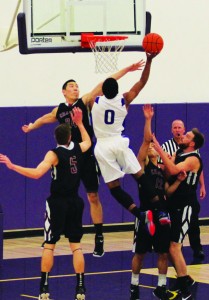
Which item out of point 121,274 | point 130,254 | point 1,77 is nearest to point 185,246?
point 130,254

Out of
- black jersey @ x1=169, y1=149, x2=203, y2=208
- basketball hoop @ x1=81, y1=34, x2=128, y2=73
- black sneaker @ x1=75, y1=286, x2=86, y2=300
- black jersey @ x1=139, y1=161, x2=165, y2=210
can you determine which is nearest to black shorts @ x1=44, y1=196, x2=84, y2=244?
black sneaker @ x1=75, y1=286, x2=86, y2=300

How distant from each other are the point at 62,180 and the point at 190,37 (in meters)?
8.39

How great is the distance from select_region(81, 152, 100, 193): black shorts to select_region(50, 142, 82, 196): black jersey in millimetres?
1533

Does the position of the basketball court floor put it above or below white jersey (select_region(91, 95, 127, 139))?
below

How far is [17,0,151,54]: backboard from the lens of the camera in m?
14.8

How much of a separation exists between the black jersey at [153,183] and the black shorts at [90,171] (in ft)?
4.10

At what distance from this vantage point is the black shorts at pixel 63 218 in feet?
40.8

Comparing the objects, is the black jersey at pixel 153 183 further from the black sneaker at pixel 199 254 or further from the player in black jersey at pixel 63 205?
the black sneaker at pixel 199 254

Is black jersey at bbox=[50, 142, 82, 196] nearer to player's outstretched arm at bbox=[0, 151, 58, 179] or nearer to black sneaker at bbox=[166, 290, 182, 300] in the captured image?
player's outstretched arm at bbox=[0, 151, 58, 179]

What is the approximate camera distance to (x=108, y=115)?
1316 cm

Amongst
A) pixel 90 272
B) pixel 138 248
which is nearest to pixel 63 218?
pixel 138 248

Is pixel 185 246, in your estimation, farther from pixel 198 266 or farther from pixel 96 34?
pixel 96 34

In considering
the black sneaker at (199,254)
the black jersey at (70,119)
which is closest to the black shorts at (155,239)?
the black jersey at (70,119)

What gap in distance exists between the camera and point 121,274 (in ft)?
48.8
